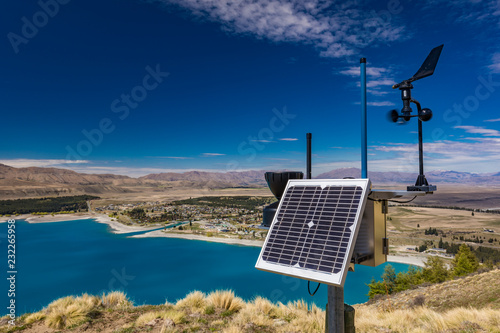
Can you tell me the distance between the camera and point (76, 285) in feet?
127

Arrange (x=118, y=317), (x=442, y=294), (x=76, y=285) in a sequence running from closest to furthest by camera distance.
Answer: (x=118, y=317)
(x=442, y=294)
(x=76, y=285)

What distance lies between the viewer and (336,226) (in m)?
2.73

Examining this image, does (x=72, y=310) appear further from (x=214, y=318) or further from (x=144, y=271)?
(x=144, y=271)

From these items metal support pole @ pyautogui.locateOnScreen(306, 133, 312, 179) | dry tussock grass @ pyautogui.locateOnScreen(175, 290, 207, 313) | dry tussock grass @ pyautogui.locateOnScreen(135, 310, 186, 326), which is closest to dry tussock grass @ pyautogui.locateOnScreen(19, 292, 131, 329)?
dry tussock grass @ pyautogui.locateOnScreen(135, 310, 186, 326)

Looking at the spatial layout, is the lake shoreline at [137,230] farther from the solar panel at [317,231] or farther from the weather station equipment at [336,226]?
the solar panel at [317,231]

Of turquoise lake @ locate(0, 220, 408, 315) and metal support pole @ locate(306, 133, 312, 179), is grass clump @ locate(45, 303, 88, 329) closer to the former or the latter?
metal support pole @ locate(306, 133, 312, 179)

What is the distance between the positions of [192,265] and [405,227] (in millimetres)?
65107

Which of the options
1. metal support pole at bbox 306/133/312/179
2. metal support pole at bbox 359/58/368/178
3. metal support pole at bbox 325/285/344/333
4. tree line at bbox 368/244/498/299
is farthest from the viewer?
tree line at bbox 368/244/498/299

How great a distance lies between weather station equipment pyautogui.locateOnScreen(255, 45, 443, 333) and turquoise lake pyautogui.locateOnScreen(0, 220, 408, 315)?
25.8m

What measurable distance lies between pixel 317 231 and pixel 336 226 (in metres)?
0.20

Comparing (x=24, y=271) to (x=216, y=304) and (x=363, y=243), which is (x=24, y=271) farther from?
(x=363, y=243)

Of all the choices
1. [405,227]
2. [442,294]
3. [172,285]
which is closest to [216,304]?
[442,294]

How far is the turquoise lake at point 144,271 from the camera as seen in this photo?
36.5 m

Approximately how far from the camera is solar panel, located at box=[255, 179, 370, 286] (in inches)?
98.6
